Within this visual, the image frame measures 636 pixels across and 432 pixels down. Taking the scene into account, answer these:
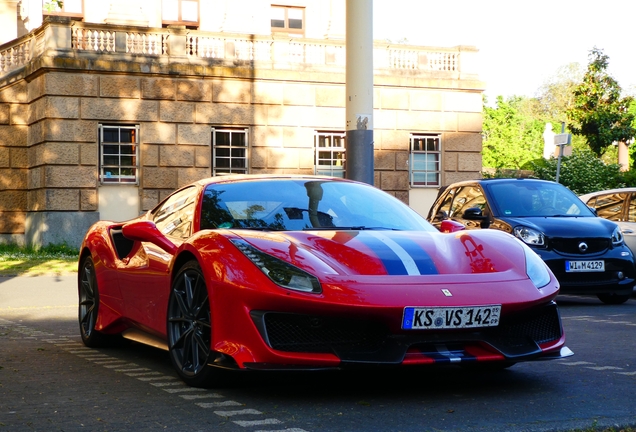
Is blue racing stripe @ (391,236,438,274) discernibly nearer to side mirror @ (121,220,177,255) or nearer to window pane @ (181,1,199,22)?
side mirror @ (121,220,177,255)

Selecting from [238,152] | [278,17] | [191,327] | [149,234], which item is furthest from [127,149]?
[191,327]

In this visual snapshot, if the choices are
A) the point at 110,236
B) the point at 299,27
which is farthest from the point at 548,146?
the point at 110,236

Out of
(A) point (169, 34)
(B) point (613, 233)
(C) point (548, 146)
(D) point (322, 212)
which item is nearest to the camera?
(D) point (322, 212)

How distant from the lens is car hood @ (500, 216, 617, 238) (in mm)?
12516

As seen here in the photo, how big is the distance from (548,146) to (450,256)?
52169 millimetres

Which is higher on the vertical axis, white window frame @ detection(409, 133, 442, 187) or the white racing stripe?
white window frame @ detection(409, 133, 442, 187)

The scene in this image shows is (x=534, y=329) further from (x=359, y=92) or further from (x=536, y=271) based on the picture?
(x=359, y=92)

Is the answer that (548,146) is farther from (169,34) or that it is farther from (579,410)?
(579,410)

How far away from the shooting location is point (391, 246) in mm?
6066

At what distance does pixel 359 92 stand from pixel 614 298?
4.09 m

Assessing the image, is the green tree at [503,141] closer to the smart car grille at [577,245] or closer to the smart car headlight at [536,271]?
the smart car grille at [577,245]

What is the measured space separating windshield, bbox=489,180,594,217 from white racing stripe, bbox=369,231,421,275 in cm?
723

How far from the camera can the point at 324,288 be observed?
5.48 metres

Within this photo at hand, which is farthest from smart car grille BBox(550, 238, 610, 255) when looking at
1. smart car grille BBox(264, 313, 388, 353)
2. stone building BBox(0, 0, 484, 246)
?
stone building BBox(0, 0, 484, 246)
